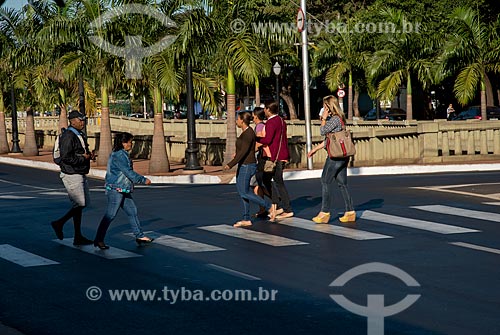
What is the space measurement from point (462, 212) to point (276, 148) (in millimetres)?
3323

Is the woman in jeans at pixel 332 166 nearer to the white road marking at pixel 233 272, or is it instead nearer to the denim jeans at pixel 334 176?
the denim jeans at pixel 334 176

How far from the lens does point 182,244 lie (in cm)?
1342

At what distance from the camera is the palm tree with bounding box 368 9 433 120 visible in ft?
153

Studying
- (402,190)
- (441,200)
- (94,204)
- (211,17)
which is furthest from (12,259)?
(211,17)

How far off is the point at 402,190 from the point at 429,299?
442 inches

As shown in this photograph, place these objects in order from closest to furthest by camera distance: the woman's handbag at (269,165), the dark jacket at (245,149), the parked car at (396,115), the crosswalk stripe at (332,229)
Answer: the crosswalk stripe at (332,229), the dark jacket at (245,149), the woman's handbag at (269,165), the parked car at (396,115)

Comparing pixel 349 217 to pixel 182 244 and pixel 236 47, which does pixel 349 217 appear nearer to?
pixel 182 244

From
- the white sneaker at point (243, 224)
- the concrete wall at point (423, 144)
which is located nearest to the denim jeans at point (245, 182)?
the white sneaker at point (243, 224)

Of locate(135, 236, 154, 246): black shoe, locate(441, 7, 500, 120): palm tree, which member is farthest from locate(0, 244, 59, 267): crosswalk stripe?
locate(441, 7, 500, 120): palm tree

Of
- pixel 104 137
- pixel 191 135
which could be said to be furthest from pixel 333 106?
pixel 104 137
